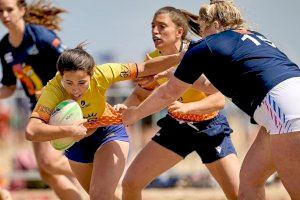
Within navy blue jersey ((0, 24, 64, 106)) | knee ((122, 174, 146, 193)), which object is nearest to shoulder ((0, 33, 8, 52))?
navy blue jersey ((0, 24, 64, 106))

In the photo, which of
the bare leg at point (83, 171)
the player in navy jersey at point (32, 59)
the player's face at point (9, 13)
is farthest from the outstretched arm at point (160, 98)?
the player's face at point (9, 13)

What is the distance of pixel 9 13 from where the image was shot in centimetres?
925

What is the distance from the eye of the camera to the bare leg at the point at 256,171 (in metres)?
6.31

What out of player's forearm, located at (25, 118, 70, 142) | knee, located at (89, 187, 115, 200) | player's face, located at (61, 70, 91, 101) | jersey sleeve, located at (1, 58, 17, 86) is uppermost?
player's face, located at (61, 70, 91, 101)

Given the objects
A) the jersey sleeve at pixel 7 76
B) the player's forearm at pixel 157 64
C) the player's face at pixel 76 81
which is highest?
the player's face at pixel 76 81

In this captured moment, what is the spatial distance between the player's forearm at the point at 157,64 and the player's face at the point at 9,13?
2.45 metres

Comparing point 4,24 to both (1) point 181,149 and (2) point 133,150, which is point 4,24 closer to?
(1) point 181,149

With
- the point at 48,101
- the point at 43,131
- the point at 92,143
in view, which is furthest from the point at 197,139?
the point at 43,131

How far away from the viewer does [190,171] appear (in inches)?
569

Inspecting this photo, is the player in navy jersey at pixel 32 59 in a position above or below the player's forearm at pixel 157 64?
below

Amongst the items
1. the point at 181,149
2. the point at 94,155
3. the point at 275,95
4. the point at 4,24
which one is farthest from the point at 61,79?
the point at 4,24

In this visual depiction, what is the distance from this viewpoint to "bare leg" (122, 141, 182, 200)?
762 centimetres

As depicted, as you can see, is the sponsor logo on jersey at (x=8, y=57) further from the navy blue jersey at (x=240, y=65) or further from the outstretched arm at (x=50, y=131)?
the navy blue jersey at (x=240, y=65)

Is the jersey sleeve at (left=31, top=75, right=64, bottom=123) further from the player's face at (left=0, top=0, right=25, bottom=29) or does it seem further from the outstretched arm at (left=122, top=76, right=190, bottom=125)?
the player's face at (left=0, top=0, right=25, bottom=29)
